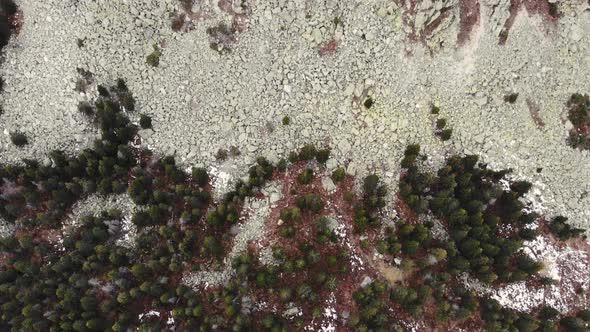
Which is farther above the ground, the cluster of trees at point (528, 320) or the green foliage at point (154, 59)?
the green foliage at point (154, 59)

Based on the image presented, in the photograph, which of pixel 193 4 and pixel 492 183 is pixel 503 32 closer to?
pixel 492 183

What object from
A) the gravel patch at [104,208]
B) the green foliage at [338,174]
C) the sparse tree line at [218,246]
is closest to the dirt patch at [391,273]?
the sparse tree line at [218,246]

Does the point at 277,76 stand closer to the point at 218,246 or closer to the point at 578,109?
the point at 218,246

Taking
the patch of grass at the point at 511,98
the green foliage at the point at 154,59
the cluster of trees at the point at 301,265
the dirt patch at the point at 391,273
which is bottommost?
the dirt patch at the point at 391,273

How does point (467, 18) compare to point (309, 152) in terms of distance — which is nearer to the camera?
point (309, 152)

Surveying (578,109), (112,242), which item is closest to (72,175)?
(112,242)

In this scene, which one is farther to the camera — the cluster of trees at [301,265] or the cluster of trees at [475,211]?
the cluster of trees at [475,211]

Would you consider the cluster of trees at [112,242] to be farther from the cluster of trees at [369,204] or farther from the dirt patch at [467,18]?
the dirt patch at [467,18]

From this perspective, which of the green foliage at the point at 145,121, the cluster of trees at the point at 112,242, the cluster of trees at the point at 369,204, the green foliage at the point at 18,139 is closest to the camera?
the cluster of trees at the point at 112,242
